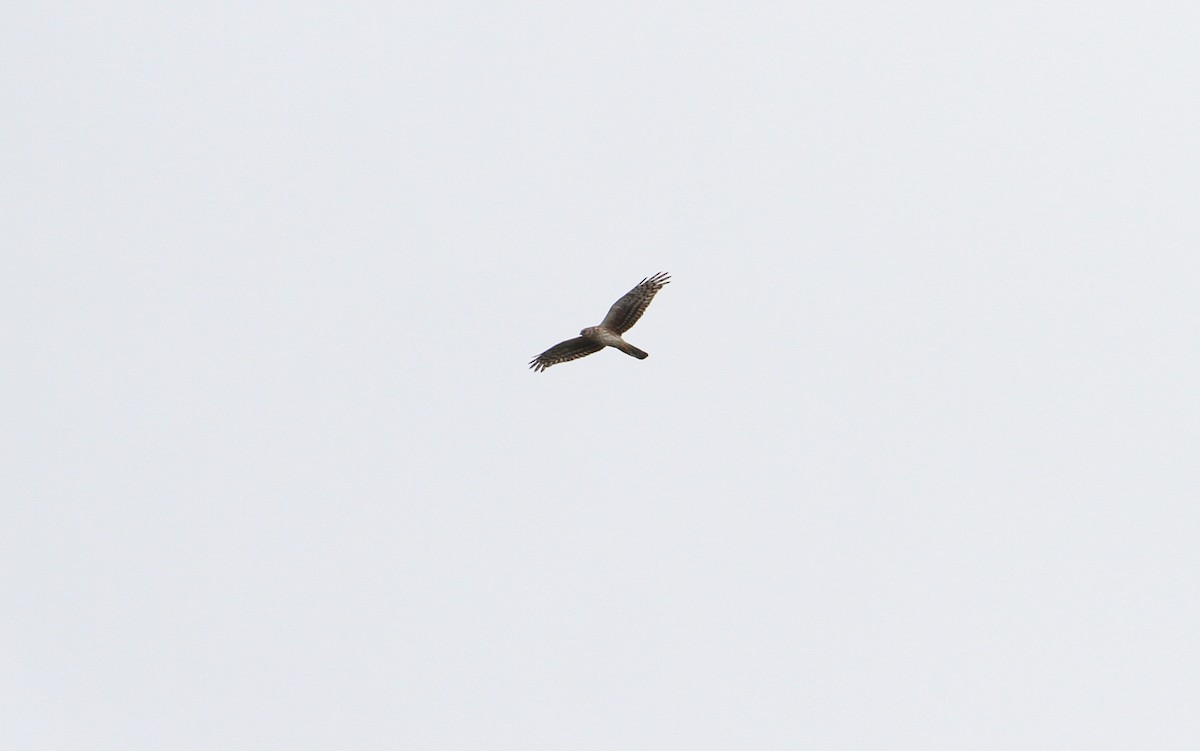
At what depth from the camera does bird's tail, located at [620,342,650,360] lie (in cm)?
4825

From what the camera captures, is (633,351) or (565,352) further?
(565,352)

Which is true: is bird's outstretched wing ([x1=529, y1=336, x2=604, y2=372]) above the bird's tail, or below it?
above

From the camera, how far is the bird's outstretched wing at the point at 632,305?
48.4 meters

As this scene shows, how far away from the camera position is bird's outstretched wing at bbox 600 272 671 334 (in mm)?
48406

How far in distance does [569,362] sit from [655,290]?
393 centimetres

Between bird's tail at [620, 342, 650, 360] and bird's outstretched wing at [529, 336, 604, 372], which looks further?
bird's outstretched wing at [529, 336, 604, 372]

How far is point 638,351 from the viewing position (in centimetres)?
4825

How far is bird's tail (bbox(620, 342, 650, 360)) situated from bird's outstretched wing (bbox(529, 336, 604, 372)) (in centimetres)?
111

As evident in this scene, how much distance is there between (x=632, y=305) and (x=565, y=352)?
2.91m

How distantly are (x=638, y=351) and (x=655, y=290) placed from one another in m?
1.78

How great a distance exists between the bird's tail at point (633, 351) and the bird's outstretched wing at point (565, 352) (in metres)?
1.11

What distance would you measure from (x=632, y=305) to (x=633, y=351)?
4.29ft

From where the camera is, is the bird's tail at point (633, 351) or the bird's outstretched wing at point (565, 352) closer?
the bird's tail at point (633, 351)

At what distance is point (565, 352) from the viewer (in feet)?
165
